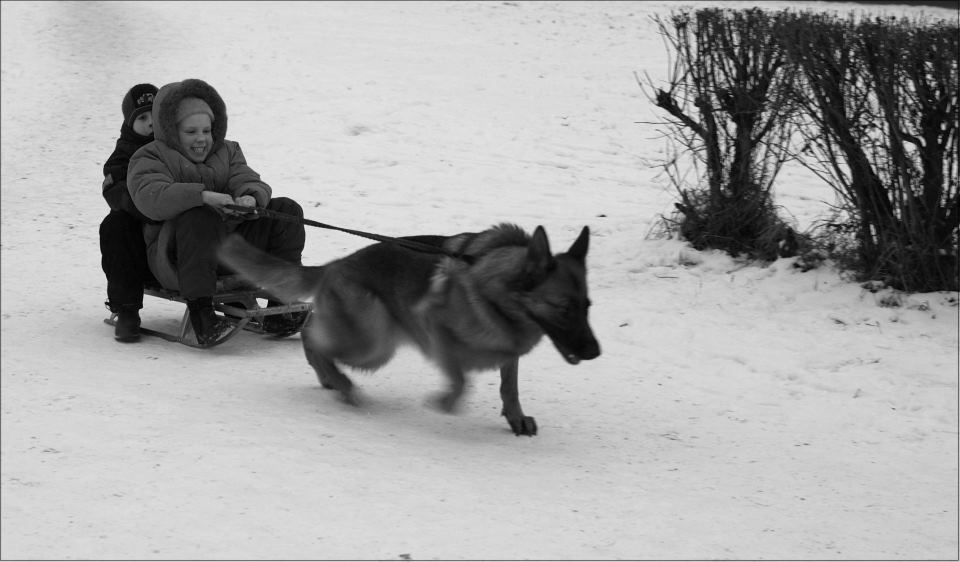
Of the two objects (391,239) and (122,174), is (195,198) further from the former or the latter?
(391,239)

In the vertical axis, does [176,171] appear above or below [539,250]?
above

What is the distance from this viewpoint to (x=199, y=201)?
6086mm

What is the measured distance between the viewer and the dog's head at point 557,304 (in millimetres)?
4875

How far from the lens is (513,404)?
17.6 feet

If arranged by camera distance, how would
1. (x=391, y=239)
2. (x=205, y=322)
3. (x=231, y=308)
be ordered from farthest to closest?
(x=231, y=308) < (x=205, y=322) < (x=391, y=239)

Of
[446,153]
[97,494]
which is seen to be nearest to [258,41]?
[446,153]

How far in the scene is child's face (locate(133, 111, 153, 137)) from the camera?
6777mm

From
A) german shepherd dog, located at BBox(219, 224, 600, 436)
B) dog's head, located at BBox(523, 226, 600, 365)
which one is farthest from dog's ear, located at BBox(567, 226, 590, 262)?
dog's head, located at BBox(523, 226, 600, 365)

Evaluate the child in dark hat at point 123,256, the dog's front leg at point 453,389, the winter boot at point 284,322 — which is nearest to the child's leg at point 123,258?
the child in dark hat at point 123,256

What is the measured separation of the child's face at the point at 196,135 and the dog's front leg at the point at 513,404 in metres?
2.40

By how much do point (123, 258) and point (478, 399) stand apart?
89.8 inches

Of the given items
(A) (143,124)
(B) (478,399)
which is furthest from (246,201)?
(B) (478,399)

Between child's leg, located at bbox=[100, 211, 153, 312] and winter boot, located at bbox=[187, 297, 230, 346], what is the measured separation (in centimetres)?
40

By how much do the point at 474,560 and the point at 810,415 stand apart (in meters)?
3.04
